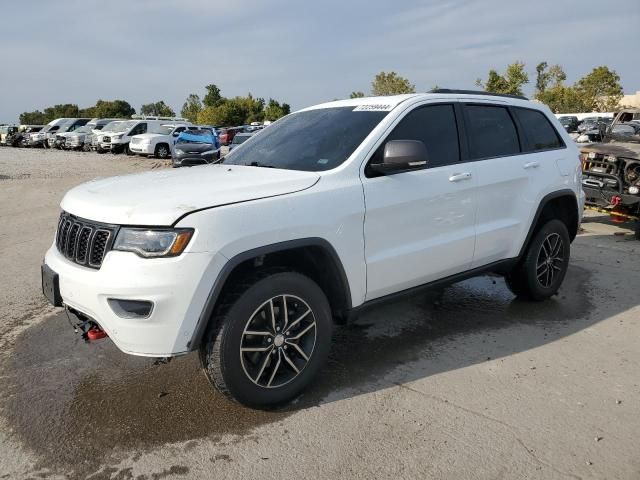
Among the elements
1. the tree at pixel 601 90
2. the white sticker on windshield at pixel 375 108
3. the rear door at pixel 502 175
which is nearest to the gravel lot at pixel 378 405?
the rear door at pixel 502 175

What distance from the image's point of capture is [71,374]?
3721 millimetres

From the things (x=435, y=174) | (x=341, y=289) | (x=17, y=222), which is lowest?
(x=17, y=222)

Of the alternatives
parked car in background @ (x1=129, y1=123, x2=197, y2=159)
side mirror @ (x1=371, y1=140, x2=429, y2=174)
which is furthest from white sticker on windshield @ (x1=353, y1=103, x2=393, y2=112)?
parked car in background @ (x1=129, y1=123, x2=197, y2=159)

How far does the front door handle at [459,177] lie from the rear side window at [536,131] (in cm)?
99

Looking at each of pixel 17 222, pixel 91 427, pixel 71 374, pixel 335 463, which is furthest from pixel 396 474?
pixel 17 222

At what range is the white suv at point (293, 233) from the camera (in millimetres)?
2785

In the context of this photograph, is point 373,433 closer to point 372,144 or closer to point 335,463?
point 335,463

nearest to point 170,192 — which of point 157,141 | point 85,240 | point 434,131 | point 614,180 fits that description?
point 85,240

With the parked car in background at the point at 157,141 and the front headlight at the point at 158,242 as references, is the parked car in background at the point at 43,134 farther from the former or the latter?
the front headlight at the point at 158,242

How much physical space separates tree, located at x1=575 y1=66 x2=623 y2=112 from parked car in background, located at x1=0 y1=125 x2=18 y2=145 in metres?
54.9

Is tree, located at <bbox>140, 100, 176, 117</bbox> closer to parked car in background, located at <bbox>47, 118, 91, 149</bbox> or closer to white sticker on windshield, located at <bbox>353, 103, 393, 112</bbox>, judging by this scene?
parked car in background, located at <bbox>47, 118, 91, 149</bbox>

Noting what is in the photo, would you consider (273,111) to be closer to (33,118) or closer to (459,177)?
(33,118)

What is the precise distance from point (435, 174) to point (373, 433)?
1805 millimetres

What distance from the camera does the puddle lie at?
2.99 m
